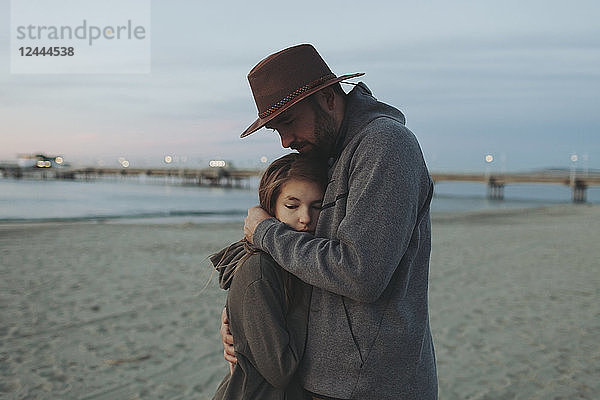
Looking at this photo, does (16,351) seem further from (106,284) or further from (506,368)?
(506,368)

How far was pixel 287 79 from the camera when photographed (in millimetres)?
1680

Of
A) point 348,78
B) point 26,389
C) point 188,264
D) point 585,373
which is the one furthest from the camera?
point 188,264

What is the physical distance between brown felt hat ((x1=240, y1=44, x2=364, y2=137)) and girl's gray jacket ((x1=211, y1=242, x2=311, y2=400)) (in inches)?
18.1

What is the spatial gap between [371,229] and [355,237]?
1.9 inches

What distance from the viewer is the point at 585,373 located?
489cm

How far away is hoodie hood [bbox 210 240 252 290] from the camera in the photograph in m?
1.86

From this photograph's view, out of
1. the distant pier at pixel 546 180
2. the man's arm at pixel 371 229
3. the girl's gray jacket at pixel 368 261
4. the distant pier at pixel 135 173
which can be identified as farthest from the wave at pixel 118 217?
the distant pier at pixel 135 173

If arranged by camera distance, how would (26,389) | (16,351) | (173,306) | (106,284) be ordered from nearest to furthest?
(26,389)
(16,351)
(173,306)
(106,284)

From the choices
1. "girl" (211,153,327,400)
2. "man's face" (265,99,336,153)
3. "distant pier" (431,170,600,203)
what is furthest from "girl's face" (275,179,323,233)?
"distant pier" (431,170,600,203)

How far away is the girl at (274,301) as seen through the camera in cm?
168

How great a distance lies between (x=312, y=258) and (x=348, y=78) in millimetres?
569

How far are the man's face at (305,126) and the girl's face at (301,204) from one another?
13cm

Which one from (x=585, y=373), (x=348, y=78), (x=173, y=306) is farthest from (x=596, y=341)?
(x=348, y=78)

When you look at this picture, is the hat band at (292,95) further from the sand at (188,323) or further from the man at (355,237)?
the sand at (188,323)
